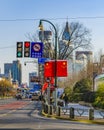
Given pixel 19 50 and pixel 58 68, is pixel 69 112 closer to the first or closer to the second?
pixel 58 68

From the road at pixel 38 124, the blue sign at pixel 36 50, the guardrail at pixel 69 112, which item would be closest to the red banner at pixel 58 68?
the guardrail at pixel 69 112

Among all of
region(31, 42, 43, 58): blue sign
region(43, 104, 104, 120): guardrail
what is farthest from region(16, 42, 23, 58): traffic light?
region(31, 42, 43, 58): blue sign

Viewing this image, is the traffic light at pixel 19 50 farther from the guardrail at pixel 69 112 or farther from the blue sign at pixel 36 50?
the blue sign at pixel 36 50

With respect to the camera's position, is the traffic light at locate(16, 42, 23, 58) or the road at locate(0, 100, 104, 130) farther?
the traffic light at locate(16, 42, 23, 58)

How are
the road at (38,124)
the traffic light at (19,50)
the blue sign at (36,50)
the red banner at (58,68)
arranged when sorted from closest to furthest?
1. the road at (38,124)
2. the traffic light at (19,50)
3. the red banner at (58,68)
4. the blue sign at (36,50)

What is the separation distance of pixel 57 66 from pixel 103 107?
804cm

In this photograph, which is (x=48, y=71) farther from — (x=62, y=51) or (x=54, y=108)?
(x=62, y=51)

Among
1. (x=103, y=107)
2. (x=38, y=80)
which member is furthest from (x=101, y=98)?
(x=38, y=80)

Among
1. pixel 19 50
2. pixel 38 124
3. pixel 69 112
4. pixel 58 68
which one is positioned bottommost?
pixel 38 124

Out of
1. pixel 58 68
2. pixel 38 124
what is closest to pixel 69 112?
pixel 58 68

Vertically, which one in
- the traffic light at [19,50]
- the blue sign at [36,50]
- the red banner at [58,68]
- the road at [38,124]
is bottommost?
the road at [38,124]

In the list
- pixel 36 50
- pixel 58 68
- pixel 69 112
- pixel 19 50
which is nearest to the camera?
pixel 69 112

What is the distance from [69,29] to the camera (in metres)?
89.6

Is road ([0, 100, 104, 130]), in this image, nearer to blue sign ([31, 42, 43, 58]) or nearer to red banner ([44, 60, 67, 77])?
red banner ([44, 60, 67, 77])
